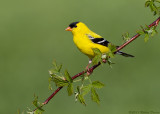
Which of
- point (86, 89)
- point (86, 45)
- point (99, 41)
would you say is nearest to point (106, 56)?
point (86, 89)

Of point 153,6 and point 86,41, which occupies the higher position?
point 153,6

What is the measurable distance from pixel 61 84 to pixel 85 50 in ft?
4.86

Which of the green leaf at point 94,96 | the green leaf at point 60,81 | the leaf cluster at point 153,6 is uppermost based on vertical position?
the leaf cluster at point 153,6

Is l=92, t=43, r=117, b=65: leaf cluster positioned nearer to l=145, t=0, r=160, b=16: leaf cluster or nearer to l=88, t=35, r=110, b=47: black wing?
l=145, t=0, r=160, b=16: leaf cluster

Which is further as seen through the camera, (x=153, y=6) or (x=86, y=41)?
(x=86, y=41)

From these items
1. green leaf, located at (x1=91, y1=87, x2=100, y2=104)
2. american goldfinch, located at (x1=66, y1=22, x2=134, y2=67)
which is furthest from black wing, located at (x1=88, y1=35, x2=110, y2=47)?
green leaf, located at (x1=91, y1=87, x2=100, y2=104)

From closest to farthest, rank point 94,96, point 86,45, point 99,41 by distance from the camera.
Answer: point 94,96
point 86,45
point 99,41

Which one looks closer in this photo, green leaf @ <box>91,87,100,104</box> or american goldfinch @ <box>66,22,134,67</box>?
green leaf @ <box>91,87,100,104</box>

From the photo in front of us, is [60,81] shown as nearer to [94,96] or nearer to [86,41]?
[94,96]

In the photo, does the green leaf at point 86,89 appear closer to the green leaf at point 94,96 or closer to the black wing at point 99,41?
the green leaf at point 94,96

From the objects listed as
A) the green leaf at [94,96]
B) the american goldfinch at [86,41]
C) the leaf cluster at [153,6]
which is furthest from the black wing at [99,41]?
the green leaf at [94,96]

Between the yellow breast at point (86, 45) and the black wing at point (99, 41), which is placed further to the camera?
the black wing at point (99, 41)

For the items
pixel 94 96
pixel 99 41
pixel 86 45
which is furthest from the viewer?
pixel 99 41

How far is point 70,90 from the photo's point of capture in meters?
1.45
